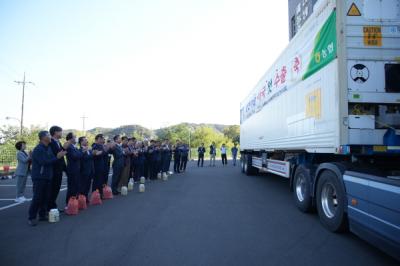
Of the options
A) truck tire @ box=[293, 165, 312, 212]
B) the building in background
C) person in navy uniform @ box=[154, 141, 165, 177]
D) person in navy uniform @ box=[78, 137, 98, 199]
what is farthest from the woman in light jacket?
the building in background

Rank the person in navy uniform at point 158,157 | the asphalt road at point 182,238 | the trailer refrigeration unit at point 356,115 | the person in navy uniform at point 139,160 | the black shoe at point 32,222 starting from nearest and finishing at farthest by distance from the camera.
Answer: the trailer refrigeration unit at point 356,115 → the asphalt road at point 182,238 → the black shoe at point 32,222 → the person in navy uniform at point 139,160 → the person in navy uniform at point 158,157

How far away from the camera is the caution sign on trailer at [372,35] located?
4.98 meters

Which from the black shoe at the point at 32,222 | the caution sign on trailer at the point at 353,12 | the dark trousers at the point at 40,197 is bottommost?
the black shoe at the point at 32,222

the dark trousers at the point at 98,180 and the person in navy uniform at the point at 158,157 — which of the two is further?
the person in navy uniform at the point at 158,157

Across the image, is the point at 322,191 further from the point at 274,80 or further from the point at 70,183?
the point at 70,183

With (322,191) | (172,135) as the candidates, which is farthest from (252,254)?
(172,135)

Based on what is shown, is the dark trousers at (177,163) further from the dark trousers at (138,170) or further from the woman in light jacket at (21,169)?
the woman in light jacket at (21,169)

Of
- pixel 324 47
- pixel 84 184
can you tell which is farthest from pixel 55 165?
pixel 324 47

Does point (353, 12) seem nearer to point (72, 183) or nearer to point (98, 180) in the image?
point (72, 183)

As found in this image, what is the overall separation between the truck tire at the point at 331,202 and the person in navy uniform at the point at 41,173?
5107 millimetres

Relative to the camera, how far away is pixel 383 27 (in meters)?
4.99

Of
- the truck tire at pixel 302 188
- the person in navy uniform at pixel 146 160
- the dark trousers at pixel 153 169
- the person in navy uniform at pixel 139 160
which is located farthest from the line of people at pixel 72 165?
the truck tire at pixel 302 188

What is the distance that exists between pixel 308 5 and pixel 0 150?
27451 millimetres

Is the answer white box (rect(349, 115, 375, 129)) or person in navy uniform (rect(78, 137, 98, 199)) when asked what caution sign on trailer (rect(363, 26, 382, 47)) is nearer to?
white box (rect(349, 115, 375, 129))
